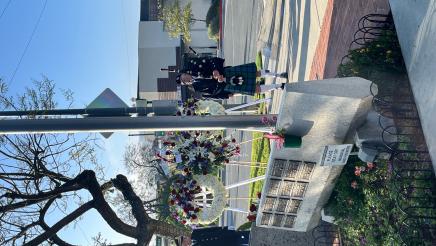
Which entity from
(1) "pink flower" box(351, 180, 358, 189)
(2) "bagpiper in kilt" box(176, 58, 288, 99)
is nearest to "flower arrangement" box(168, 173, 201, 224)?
(2) "bagpiper in kilt" box(176, 58, 288, 99)

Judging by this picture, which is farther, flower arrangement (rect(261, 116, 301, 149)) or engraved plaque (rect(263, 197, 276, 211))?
engraved plaque (rect(263, 197, 276, 211))

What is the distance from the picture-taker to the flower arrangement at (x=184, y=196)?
8891 millimetres

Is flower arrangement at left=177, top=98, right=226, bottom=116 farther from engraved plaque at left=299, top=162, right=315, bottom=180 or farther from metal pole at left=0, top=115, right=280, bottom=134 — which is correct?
engraved plaque at left=299, top=162, right=315, bottom=180

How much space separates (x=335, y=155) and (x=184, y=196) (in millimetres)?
2947

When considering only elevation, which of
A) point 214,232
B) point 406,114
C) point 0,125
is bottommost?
point 214,232

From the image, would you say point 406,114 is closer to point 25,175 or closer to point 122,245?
point 122,245

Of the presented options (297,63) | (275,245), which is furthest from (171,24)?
(275,245)

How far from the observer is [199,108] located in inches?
361

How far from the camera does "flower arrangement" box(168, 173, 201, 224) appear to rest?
29.2 ft

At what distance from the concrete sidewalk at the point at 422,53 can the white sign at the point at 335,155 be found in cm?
181

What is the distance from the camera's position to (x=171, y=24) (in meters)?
36.6

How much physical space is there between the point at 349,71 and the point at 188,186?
11.9ft

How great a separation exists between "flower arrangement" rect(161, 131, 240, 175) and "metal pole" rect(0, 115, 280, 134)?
672mm

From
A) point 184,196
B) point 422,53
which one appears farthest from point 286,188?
point 422,53
